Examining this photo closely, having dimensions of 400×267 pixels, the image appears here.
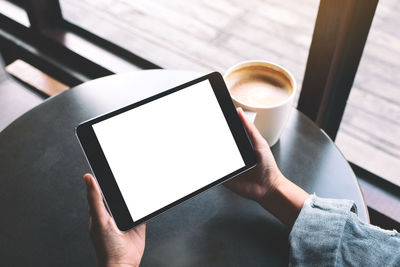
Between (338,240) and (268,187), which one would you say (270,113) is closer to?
(268,187)

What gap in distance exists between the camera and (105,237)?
56 cm

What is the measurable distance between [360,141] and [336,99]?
380mm

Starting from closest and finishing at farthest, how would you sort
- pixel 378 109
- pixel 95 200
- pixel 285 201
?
1. pixel 95 200
2. pixel 285 201
3. pixel 378 109

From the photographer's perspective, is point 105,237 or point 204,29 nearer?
point 105,237

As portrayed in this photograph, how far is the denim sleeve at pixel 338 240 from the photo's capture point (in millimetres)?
561

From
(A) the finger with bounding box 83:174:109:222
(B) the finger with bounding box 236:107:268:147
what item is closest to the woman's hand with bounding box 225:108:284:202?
(B) the finger with bounding box 236:107:268:147

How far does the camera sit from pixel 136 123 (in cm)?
58

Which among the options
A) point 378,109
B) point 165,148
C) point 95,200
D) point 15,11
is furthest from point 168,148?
point 15,11

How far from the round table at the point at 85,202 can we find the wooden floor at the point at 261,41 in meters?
0.61

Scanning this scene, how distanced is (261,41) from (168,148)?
3.59 feet

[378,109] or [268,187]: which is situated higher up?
[268,187]

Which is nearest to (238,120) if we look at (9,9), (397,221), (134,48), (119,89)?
(119,89)

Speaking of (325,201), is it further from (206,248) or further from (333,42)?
(333,42)

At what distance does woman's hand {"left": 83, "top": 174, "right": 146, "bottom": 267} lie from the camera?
56 cm
